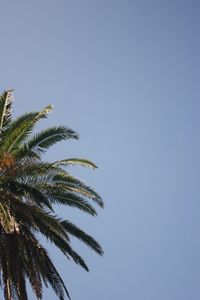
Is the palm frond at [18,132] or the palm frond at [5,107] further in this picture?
the palm frond at [5,107]

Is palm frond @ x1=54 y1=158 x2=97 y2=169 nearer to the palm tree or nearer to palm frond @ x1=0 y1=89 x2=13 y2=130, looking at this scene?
the palm tree

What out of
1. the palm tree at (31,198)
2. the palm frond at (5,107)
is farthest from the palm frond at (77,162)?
the palm frond at (5,107)

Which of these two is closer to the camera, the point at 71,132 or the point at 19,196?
the point at 19,196

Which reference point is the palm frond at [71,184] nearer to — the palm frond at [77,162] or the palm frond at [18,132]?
the palm frond at [77,162]

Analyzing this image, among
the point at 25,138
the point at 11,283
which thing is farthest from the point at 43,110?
the point at 11,283

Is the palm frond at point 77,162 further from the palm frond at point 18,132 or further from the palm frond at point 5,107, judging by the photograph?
the palm frond at point 5,107

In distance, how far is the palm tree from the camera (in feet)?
58.2

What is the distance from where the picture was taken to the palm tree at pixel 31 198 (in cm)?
1775

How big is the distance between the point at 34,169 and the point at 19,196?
Result: 4.21ft

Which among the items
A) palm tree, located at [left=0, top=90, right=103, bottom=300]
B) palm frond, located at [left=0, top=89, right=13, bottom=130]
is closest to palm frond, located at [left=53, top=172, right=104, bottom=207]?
palm tree, located at [left=0, top=90, right=103, bottom=300]

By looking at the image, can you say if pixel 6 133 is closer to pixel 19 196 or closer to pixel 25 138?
pixel 25 138

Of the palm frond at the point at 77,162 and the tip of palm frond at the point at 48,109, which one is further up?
the tip of palm frond at the point at 48,109

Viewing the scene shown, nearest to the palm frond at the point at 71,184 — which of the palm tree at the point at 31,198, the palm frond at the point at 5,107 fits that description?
the palm tree at the point at 31,198

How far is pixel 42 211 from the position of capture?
18141mm
